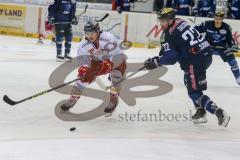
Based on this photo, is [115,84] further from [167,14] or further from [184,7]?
[184,7]

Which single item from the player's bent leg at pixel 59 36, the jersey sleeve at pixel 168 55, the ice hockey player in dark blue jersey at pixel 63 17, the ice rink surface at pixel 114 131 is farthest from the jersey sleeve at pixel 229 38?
the ice hockey player in dark blue jersey at pixel 63 17

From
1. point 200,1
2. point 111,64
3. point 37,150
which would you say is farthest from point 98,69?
point 200,1

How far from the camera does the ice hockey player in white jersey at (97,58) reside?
20.0ft

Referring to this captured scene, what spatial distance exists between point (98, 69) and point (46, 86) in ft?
5.87

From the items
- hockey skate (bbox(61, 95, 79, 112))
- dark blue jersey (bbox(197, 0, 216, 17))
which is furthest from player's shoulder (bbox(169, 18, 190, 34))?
dark blue jersey (bbox(197, 0, 216, 17))

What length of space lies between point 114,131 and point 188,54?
1.05 m

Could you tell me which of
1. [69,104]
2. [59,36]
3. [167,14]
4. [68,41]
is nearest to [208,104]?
[167,14]

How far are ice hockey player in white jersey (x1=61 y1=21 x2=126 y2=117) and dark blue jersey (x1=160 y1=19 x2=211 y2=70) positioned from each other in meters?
0.60

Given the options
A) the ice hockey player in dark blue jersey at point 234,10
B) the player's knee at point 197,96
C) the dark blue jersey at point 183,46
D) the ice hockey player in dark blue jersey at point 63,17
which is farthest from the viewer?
the ice hockey player in dark blue jersey at point 234,10

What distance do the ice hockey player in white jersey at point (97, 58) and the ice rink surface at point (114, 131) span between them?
0.82ft

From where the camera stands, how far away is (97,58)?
21.0ft

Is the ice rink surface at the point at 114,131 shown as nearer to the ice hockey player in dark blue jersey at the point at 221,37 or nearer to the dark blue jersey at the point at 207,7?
the ice hockey player in dark blue jersey at the point at 221,37

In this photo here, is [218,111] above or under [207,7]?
under

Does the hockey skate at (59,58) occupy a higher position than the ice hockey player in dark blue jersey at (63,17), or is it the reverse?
the ice hockey player in dark blue jersey at (63,17)
